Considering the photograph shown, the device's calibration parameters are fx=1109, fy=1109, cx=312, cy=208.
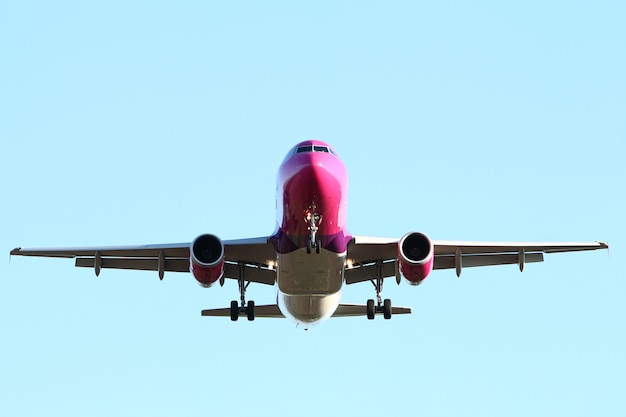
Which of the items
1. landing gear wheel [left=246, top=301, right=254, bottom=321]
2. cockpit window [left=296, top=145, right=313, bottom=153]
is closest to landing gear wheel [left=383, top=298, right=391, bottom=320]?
landing gear wheel [left=246, top=301, right=254, bottom=321]

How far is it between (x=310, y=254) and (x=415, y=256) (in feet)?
10.0

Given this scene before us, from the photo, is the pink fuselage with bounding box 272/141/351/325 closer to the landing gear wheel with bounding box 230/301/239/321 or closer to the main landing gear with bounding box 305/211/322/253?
the main landing gear with bounding box 305/211/322/253

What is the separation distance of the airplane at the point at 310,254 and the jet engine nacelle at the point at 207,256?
29mm

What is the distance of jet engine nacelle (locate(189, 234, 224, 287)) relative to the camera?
32000mm

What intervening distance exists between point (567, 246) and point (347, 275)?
7.49m

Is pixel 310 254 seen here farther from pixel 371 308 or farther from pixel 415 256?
pixel 371 308

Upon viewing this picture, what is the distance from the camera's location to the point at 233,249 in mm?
34938

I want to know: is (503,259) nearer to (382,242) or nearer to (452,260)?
(452,260)

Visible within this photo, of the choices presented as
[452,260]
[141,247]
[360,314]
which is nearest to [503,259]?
[452,260]

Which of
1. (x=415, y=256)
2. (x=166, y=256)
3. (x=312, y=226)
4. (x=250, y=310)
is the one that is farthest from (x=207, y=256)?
(x=415, y=256)

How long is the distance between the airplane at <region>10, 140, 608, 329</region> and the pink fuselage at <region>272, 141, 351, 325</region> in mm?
29

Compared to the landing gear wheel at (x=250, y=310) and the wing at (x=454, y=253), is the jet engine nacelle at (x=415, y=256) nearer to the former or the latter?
the wing at (x=454, y=253)

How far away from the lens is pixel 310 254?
32.1m

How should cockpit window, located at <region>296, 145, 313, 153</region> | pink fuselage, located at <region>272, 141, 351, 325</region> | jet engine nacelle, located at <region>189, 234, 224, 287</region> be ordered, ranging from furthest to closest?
jet engine nacelle, located at <region>189, 234, 224, 287</region>, cockpit window, located at <region>296, 145, 313, 153</region>, pink fuselage, located at <region>272, 141, 351, 325</region>
